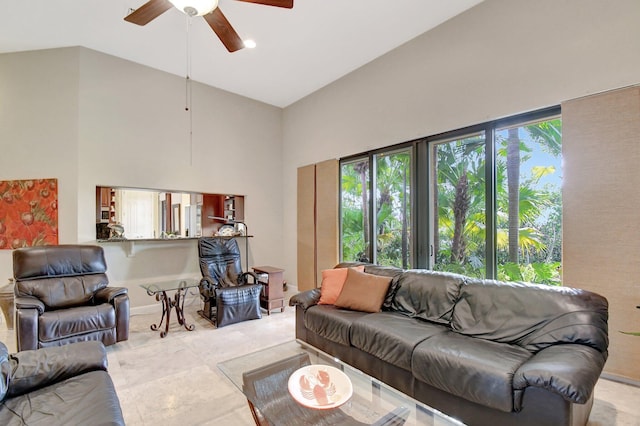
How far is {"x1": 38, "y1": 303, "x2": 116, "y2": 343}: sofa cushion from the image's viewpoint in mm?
2764

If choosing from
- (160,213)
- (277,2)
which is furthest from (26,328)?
(277,2)

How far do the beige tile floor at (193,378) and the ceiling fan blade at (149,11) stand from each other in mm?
2997

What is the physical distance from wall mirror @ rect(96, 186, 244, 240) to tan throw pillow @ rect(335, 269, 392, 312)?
282 centimetres

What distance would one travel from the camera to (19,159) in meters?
3.87

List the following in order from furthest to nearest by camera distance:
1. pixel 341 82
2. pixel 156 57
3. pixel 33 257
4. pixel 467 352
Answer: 1. pixel 341 82
2. pixel 156 57
3. pixel 33 257
4. pixel 467 352

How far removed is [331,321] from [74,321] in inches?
95.3

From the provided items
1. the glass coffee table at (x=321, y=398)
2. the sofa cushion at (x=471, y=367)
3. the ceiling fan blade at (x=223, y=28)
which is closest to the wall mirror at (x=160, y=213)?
the ceiling fan blade at (x=223, y=28)

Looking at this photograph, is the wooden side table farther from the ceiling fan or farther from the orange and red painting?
the ceiling fan

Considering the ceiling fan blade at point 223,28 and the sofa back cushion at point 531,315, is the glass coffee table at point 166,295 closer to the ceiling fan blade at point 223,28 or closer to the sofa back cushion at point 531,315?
the ceiling fan blade at point 223,28

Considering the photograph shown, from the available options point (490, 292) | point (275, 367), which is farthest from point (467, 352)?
point (275, 367)

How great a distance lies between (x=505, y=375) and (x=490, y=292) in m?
0.84

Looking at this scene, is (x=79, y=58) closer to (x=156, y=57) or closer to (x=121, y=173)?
(x=156, y=57)

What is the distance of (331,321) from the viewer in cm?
279

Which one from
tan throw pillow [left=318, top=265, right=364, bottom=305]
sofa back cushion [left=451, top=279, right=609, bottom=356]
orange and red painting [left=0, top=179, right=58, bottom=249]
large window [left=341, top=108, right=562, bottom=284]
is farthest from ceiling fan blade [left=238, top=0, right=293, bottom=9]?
orange and red painting [left=0, top=179, right=58, bottom=249]
